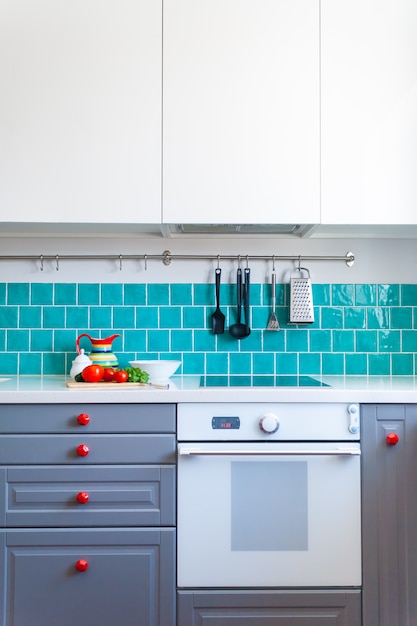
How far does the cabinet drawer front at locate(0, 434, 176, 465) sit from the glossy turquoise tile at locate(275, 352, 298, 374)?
2.63ft

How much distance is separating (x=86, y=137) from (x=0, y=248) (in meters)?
0.71

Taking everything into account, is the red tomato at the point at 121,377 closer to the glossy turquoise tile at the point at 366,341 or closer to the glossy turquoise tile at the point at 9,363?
the glossy turquoise tile at the point at 9,363

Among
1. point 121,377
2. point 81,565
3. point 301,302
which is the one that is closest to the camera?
point 81,565

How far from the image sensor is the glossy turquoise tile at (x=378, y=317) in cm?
234

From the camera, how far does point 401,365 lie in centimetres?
233

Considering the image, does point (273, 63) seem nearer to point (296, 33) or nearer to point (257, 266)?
point (296, 33)

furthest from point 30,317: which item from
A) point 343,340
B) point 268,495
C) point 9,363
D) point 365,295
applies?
point 365,295

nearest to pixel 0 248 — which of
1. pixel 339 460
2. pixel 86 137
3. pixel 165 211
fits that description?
pixel 86 137

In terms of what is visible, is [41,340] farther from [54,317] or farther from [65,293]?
[65,293]

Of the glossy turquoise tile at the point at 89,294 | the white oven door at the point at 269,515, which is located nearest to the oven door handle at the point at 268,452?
the white oven door at the point at 269,515

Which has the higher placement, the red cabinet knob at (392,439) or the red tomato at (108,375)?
the red tomato at (108,375)

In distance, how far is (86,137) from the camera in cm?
193

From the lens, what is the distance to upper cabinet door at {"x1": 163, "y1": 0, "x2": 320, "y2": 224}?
76.3 inches

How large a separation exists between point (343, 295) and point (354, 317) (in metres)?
0.11
